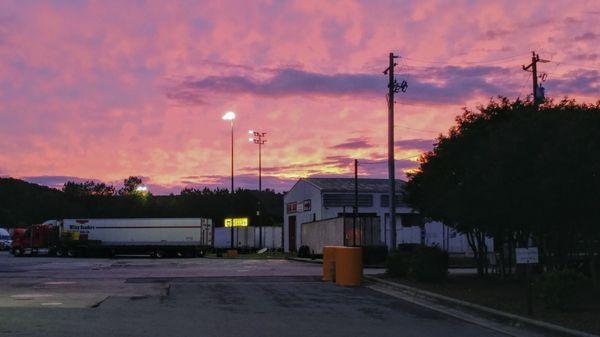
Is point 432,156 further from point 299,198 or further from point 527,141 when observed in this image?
point 299,198

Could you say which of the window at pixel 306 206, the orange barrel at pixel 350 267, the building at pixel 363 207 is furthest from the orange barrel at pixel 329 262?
the window at pixel 306 206

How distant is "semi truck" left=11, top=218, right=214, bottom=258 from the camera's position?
54.2 metres

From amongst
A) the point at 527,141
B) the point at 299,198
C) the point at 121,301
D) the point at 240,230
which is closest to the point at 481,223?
the point at 527,141

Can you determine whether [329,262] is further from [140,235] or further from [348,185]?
[348,185]

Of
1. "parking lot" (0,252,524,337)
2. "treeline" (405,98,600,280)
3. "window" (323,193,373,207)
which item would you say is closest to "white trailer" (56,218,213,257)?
"window" (323,193,373,207)

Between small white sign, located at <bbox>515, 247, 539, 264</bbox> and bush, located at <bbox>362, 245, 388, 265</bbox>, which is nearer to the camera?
small white sign, located at <bbox>515, 247, 539, 264</bbox>

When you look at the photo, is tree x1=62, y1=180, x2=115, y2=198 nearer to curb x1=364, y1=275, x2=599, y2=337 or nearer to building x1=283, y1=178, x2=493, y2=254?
building x1=283, y1=178, x2=493, y2=254

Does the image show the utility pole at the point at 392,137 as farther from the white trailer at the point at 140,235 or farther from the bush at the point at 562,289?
the white trailer at the point at 140,235

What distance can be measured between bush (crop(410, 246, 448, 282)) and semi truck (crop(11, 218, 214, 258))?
35947 mm

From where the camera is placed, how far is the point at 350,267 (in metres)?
21.7

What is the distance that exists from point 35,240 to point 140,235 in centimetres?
970

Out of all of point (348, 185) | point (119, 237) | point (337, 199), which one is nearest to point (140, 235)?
point (119, 237)

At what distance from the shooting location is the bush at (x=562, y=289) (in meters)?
12.8

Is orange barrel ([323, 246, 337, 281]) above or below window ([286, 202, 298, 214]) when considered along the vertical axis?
below
